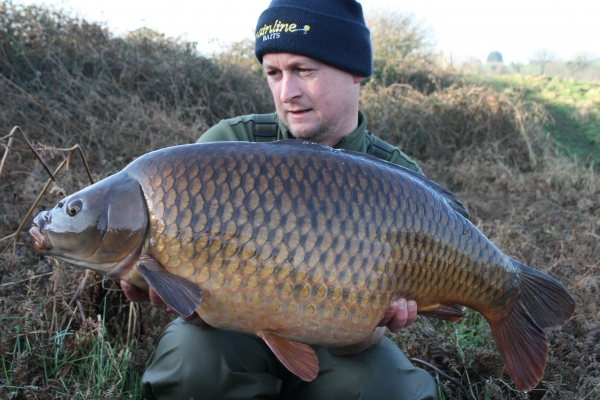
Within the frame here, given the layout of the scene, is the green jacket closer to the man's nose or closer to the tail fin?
the man's nose

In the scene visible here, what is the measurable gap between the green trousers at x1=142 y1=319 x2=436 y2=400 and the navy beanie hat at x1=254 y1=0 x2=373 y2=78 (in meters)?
1.23

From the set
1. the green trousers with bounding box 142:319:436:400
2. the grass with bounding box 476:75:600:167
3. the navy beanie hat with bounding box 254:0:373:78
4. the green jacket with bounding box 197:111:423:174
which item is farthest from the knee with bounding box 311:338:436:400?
the grass with bounding box 476:75:600:167

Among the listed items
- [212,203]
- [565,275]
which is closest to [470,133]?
[565,275]

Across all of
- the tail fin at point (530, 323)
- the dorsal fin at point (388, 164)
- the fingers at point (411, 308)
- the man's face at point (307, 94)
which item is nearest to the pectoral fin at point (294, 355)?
the fingers at point (411, 308)

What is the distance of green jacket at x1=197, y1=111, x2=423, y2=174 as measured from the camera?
2.26 meters

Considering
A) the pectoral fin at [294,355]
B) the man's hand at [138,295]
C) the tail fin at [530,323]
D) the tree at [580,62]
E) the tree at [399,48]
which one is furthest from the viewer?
the tree at [580,62]

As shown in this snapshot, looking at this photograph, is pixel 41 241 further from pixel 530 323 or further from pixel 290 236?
pixel 530 323

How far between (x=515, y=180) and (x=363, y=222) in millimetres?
5113

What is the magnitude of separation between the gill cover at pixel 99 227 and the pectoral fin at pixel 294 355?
46 cm

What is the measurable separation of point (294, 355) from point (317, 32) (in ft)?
4.62

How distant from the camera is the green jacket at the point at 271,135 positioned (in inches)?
89.0

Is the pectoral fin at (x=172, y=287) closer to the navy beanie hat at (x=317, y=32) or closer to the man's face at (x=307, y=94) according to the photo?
the man's face at (x=307, y=94)

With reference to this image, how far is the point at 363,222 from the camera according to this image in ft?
4.83

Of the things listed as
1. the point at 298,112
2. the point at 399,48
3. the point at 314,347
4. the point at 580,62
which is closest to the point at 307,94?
the point at 298,112
